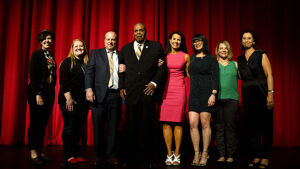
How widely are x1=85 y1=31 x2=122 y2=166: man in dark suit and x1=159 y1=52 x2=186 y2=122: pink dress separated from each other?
566mm

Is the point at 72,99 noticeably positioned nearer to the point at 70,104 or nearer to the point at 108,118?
the point at 70,104

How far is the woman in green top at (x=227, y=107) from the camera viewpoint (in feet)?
8.68

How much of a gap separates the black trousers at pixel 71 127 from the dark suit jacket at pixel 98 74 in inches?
11.3

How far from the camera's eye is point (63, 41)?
3.83m

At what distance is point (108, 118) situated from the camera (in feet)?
7.95

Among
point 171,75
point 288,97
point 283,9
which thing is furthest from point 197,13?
point 288,97

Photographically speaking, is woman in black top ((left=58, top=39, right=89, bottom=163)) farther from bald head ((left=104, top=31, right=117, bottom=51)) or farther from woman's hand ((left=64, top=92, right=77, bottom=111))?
bald head ((left=104, top=31, right=117, bottom=51))

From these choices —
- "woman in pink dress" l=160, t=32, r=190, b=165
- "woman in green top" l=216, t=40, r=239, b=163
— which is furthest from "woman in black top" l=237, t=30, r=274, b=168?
"woman in pink dress" l=160, t=32, r=190, b=165

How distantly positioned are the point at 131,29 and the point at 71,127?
7.19 feet

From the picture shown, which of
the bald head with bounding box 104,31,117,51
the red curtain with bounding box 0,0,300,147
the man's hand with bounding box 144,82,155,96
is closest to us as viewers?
the man's hand with bounding box 144,82,155,96

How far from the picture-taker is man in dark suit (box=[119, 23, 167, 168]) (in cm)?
226

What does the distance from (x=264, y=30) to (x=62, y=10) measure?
3.97 metres

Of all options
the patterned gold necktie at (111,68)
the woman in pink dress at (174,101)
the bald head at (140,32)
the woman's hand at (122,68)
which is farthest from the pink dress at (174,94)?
the patterned gold necktie at (111,68)

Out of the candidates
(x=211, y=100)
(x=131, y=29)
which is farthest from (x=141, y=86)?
Result: (x=131, y=29)
